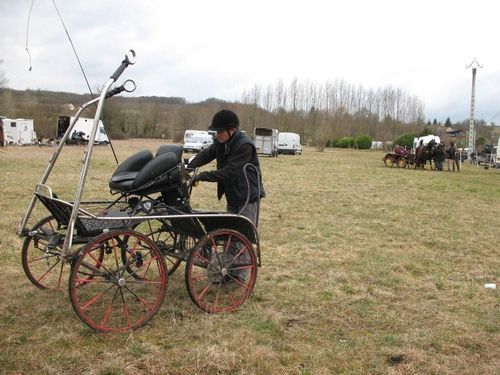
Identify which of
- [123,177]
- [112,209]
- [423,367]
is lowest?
[423,367]

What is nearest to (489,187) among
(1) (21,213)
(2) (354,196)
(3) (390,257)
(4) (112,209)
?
(2) (354,196)

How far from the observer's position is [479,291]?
17.1 feet

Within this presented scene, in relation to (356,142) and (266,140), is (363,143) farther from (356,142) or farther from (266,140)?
(266,140)

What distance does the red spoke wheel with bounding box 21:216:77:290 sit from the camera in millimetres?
3930

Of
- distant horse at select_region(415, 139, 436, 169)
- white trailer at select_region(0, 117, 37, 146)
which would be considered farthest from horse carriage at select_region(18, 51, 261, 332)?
white trailer at select_region(0, 117, 37, 146)

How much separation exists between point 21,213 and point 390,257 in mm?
6019

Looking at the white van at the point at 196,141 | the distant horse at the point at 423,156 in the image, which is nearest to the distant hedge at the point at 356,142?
the white van at the point at 196,141

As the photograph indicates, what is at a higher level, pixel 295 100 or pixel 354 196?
pixel 295 100

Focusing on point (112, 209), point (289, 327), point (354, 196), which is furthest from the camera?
point (354, 196)

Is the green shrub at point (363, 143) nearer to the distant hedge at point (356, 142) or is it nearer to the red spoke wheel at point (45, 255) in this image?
the distant hedge at point (356, 142)

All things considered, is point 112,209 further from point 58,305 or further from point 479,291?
point 479,291

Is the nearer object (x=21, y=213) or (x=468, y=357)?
(x=468, y=357)

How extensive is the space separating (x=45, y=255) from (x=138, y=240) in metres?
0.99

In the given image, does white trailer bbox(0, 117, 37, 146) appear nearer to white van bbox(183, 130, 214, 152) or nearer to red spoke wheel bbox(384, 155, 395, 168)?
white van bbox(183, 130, 214, 152)
